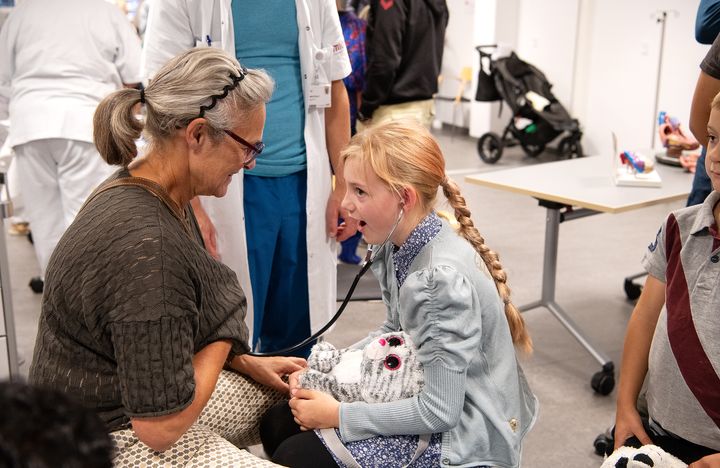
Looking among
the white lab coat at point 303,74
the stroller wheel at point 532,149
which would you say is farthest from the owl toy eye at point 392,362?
the stroller wheel at point 532,149

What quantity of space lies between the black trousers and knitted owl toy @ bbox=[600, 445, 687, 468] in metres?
0.52

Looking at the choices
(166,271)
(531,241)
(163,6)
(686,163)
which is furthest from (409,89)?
(166,271)

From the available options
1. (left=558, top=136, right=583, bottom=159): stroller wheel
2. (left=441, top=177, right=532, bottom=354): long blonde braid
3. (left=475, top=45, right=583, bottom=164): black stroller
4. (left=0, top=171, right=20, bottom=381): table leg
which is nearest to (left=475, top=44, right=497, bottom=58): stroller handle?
(left=475, top=45, right=583, bottom=164): black stroller

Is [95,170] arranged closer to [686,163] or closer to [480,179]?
[480,179]

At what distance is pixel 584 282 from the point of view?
153 inches

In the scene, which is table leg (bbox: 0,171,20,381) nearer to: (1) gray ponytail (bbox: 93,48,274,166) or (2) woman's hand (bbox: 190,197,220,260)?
(2) woman's hand (bbox: 190,197,220,260)

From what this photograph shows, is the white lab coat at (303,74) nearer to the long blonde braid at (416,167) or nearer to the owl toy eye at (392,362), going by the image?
the long blonde braid at (416,167)

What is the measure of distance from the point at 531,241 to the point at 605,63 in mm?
2506

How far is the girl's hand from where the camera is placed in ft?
4.90

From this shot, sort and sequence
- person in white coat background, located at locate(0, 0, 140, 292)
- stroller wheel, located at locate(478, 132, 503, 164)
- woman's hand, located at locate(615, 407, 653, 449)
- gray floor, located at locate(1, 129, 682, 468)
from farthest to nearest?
1. stroller wheel, located at locate(478, 132, 503, 164)
2. person in white coat background, located at locate(0, 0, 140, 292)
3. gray floor, located at locate(1, 129, 682, 468)
4. woman's hand, located at locate(615, 407, 653, 449)

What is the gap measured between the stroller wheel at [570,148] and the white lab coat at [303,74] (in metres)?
4.54

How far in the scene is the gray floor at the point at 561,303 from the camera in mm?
2566

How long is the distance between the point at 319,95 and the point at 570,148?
469 centimetres

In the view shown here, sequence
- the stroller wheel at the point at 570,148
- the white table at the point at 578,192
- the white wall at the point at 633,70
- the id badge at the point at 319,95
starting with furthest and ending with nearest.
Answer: the stroller wheel at the point at 570,148
the white wall at the point at 633,70
the white table at the point at 578,192
the id badge at the point at 319,95
